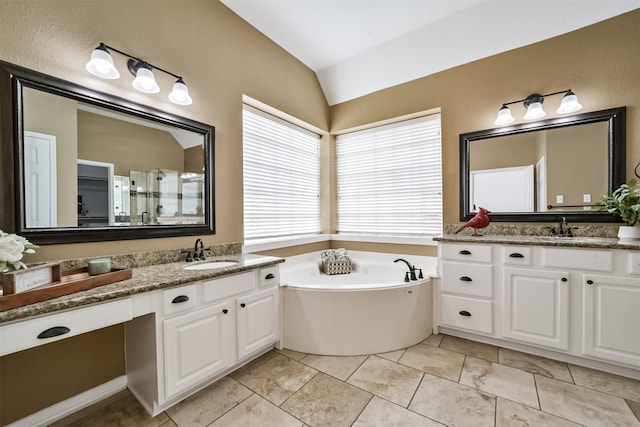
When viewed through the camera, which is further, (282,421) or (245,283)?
(245,283)

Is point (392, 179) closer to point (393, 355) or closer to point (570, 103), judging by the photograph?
point (570, 103)

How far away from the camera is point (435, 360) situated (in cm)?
205

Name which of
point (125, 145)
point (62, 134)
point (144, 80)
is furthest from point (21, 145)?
point (144, 80)

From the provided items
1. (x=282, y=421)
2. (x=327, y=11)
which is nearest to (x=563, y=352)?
(x=282, y=421)

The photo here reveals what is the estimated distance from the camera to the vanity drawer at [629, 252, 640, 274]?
1747 millimetres

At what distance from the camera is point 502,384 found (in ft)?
5.78

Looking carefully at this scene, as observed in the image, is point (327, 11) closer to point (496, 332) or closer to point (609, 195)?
point (609, 195)

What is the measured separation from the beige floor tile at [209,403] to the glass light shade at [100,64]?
6.56 ft

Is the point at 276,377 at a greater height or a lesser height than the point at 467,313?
lesser

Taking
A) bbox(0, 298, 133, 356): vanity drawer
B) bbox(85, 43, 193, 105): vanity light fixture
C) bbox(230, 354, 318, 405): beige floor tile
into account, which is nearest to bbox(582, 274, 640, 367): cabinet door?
bbox(230, 354, 318, 405): beige floor tile

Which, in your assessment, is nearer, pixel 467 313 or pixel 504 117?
pixel 467 313

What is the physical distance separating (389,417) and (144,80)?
2.51m

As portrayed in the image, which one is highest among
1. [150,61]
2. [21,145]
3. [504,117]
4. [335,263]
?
[150,61]

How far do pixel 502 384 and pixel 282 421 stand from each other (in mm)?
1438
